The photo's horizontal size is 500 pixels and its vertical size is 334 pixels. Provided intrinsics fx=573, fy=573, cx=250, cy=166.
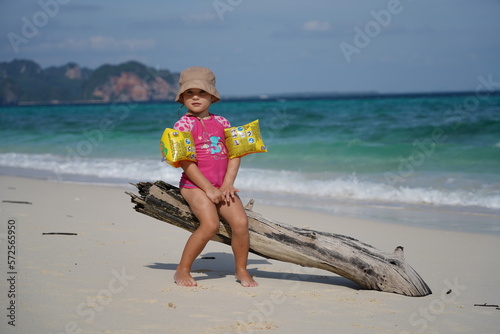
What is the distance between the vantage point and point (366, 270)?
4.31 metres

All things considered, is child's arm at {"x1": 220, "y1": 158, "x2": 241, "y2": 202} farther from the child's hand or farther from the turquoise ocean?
the turquoise ocean

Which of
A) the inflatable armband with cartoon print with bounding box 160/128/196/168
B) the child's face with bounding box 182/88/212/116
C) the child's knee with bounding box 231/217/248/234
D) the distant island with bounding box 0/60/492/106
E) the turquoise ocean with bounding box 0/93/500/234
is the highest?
the distant island with bounding box 0/60/492/106

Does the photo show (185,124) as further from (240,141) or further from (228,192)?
(228,192)

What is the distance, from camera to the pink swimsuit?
435cm

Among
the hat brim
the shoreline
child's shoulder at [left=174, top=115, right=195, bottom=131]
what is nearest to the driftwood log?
child's shoulder at [left=174, top=115, right=195, bottom=131]

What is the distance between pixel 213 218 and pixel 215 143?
0.58 meters

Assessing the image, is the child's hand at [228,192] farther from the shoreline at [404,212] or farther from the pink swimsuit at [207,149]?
the shoreline at [404,212]

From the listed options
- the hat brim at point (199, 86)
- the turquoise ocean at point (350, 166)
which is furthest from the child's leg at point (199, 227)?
the turquoise ocean at point (350, 166)

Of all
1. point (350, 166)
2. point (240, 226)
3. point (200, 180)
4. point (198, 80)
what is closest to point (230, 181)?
point (200, 180)

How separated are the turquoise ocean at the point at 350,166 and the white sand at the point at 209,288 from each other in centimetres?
174

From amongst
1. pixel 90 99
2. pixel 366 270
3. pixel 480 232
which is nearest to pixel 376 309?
pixel 366 270

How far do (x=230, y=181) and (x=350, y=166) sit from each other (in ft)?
29.5

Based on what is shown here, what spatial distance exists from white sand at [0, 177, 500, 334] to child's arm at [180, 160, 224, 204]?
0.69 metres

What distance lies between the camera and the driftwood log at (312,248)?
4305mm
